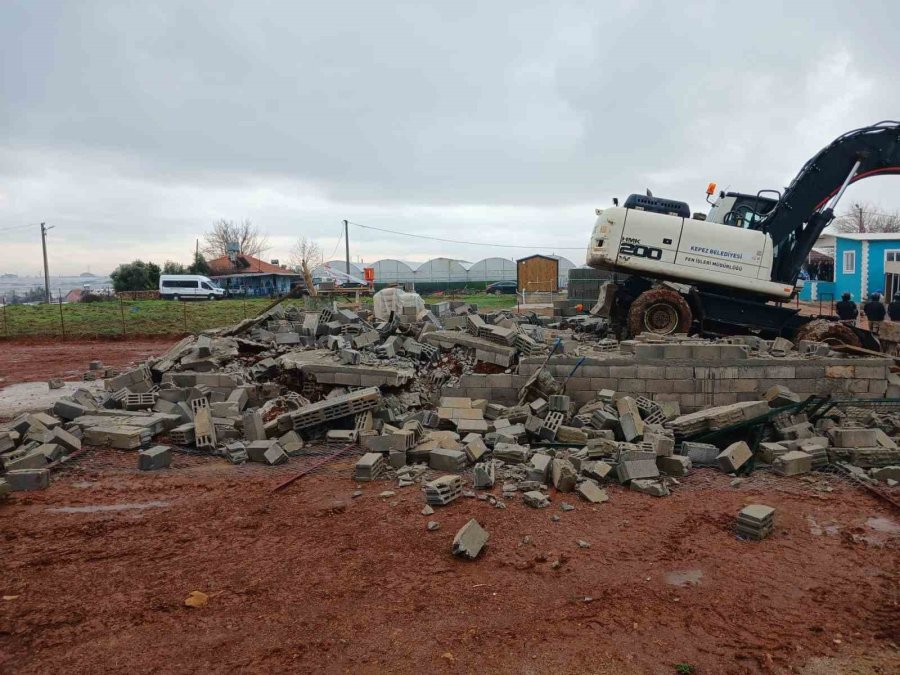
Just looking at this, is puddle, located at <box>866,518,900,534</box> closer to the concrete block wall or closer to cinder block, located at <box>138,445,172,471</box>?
the concrete block wall

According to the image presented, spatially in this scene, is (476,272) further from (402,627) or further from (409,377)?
(402,627)

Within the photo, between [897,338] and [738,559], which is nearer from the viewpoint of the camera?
[738,559]

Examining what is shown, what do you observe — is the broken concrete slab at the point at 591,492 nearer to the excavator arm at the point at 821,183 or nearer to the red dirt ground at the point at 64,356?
the excavator arm at the point at 821,183

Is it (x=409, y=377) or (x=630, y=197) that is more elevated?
(x=630, y=197)

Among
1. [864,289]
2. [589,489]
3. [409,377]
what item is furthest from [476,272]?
[589,489]

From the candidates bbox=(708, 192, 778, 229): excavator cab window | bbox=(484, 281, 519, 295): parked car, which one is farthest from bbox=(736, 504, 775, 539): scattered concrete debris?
A: bbox=(484, 281, 519, 295): parked car

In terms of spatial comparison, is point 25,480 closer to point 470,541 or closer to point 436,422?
point 436,422

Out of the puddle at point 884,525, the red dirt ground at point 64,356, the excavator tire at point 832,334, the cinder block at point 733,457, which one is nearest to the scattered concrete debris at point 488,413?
the cinder block at point 733,457

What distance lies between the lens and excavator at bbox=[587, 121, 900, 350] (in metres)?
11.0

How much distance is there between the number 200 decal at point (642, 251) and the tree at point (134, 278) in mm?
37469

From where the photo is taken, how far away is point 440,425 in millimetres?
8070

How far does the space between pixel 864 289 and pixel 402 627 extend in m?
28.2

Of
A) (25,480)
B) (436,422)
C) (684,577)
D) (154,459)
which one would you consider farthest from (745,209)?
(25,480)

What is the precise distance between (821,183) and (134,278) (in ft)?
136
